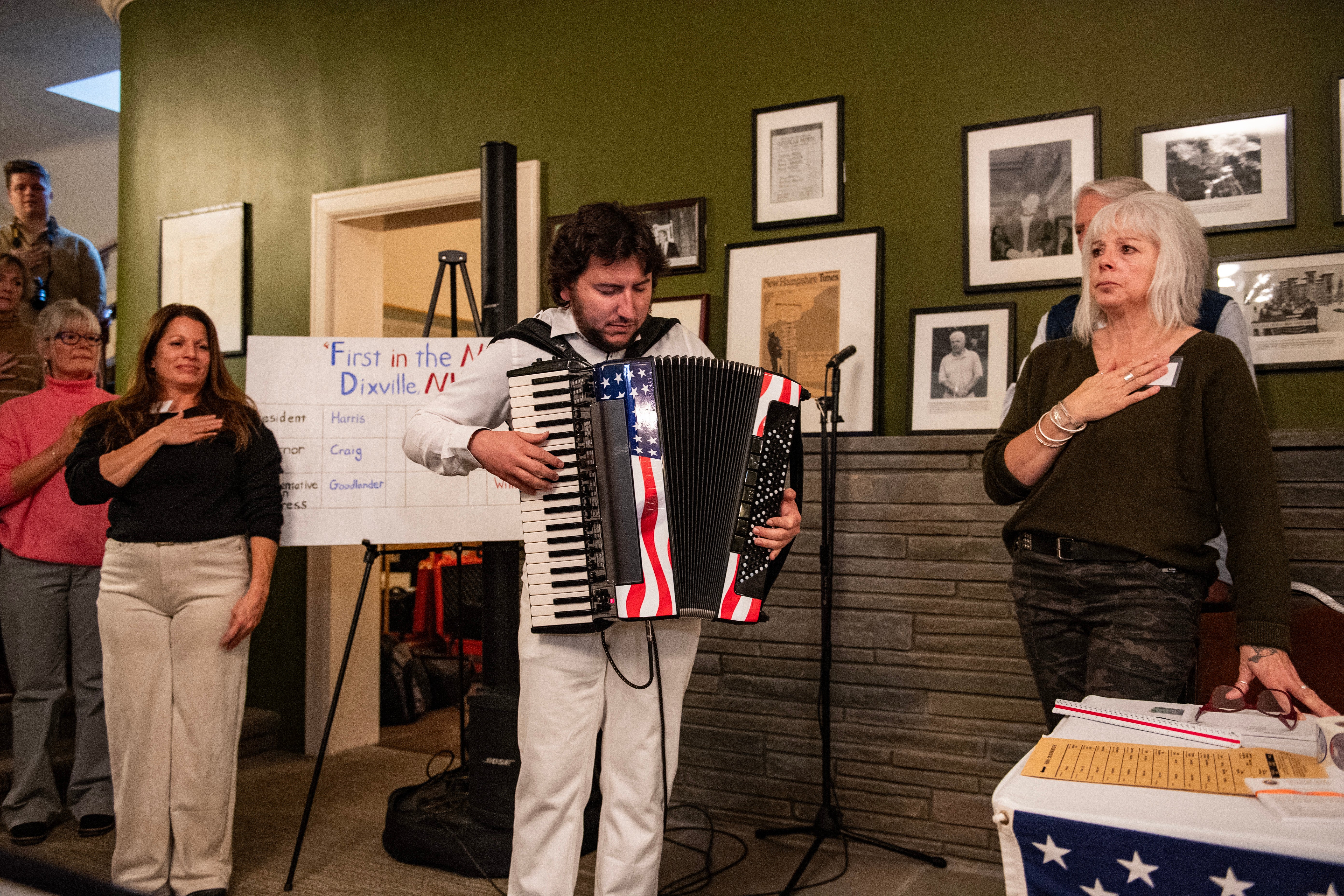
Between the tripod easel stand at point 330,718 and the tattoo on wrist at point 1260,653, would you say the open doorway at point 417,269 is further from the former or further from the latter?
the tattoo on wrist at point 1260,653

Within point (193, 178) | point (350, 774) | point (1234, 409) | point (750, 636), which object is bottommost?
point (350, 774)

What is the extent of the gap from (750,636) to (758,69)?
1.83 m

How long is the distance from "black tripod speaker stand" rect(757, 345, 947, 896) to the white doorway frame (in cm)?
176

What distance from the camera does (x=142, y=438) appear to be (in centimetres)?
239

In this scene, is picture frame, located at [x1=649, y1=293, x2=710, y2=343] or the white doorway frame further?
the white doorway frame

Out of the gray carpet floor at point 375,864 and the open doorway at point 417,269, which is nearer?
the gray carpet floor at point 375,864

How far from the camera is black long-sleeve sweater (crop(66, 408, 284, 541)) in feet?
7.86

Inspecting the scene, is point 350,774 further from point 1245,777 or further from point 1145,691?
point 1245,777

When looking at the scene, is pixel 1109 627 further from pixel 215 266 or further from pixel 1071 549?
pixel 215 266

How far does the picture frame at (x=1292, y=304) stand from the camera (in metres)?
2.43

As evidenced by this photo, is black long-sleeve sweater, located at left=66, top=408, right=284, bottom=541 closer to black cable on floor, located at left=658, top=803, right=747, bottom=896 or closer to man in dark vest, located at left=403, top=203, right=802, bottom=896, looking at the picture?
man in dark vest, located at left=403, top=203, right=802, bottom=896

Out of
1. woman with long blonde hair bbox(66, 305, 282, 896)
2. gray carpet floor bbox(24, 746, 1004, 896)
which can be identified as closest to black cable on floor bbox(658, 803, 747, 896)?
gray carpet floor bbox(24, 746, 1004, 896)

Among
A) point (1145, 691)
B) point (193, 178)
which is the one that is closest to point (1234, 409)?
point (1145, 691)

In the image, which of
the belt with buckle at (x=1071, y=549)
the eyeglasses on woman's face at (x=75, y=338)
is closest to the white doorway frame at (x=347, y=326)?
the eyeglasses on woman's face at (x=75, y=338)
